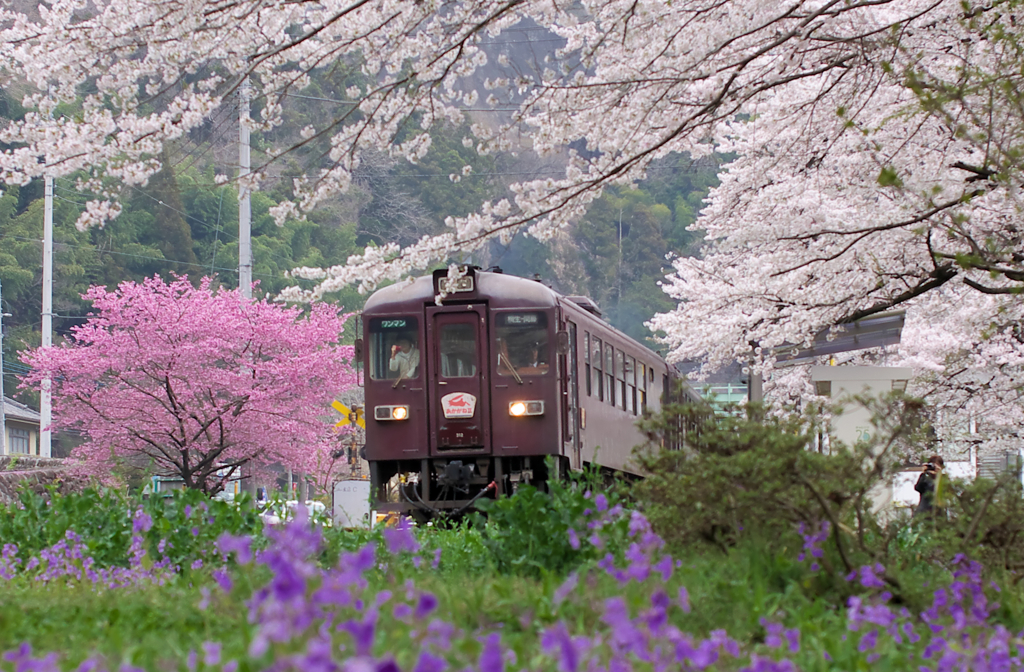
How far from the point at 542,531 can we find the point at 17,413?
3942 centimetres

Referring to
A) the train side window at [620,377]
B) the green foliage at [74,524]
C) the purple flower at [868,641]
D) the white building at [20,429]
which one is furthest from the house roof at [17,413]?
the purple flower at [868,641]

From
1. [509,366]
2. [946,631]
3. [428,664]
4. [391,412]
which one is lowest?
[946,631]

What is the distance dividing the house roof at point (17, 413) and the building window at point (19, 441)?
700 mm

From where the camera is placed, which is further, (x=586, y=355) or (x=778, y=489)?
(x=586, y=355)

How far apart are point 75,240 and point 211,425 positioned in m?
29.8

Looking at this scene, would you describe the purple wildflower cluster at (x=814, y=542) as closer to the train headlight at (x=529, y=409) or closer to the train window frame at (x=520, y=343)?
the train headlight at (x=529, y=409)

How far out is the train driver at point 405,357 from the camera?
43.4ft

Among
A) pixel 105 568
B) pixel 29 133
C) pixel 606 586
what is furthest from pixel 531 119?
pixel 606 586

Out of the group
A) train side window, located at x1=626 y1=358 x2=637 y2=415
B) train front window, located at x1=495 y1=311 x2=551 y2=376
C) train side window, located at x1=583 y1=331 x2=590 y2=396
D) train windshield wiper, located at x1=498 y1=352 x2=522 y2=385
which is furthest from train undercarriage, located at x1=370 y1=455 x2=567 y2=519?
train side window, located at x1=626 y1=358 x2=637 y2=415

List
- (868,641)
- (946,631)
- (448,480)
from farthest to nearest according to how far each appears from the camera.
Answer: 1. (448,480)
2. (946,631)
3. (868,641)

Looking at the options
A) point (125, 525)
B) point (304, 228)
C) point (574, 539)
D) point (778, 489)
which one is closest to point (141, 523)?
point (125, 525)

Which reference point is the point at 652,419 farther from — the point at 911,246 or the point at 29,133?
the point at 911,246

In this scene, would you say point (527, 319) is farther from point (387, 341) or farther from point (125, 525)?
point (125, 525)

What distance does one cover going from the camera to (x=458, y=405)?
13.0 meters
